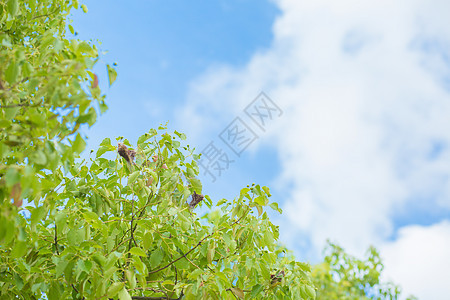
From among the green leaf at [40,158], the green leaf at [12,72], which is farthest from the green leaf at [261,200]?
the green leaf at [12,72]

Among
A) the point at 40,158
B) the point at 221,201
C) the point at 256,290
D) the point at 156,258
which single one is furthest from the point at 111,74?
the point at 256,290

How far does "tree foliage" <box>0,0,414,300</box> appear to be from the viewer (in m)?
1.91

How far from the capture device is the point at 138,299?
289cm

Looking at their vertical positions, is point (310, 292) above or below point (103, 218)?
below

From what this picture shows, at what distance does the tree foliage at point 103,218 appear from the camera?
191 centimetres

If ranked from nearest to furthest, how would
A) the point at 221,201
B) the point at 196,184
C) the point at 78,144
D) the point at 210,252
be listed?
the point at 78,144
the point at 210,252
the point at 196,184
the point at 221,201

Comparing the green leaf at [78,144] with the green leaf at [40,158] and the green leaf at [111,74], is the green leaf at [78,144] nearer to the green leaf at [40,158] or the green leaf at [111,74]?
the green leaf at [40,158]

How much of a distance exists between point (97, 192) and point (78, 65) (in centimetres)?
127

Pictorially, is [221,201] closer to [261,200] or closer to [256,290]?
[261,200]

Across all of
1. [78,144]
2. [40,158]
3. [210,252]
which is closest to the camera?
[40,158]

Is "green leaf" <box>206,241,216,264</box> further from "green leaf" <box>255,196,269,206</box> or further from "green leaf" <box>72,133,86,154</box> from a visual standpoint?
"green leaf" <box>72,133,86,154</box>

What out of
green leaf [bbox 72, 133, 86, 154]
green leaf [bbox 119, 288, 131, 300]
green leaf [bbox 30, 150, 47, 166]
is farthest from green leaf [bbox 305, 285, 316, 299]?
green leaf [bbox 30, 150, 47, 166]

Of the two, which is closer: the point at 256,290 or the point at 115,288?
the point at 115,288

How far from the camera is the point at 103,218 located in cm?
312
